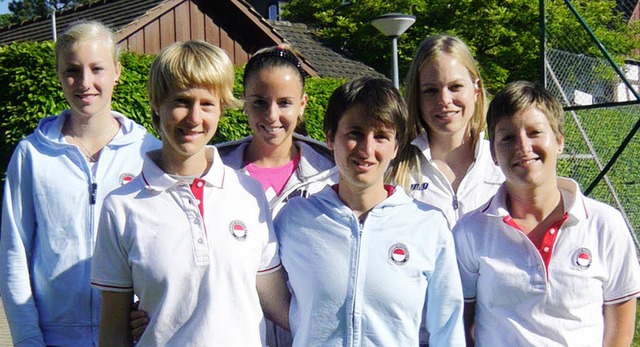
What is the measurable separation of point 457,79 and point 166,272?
5.46ft

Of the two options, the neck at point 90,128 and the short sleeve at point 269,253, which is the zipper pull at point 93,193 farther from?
the short sleeve at point 269,253

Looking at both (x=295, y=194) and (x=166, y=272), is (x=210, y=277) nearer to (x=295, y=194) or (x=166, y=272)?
(x=166, y=272)

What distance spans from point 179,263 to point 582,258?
4.81 feet

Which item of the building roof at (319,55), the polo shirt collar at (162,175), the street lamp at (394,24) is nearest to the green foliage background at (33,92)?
the street lamp at (394,24)

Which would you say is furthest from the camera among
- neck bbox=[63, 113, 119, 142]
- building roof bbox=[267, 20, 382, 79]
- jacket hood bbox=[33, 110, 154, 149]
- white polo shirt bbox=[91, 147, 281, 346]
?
building roof bbox=[267, 20, 382, 79]

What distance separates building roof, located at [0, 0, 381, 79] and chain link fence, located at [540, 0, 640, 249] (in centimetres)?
623

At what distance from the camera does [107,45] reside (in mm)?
3254

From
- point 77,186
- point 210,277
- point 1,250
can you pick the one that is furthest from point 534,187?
point 1,250

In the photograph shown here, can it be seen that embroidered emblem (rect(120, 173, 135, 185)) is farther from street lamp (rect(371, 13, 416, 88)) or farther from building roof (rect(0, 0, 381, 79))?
building roof (rect(0, 0, 381, 79))

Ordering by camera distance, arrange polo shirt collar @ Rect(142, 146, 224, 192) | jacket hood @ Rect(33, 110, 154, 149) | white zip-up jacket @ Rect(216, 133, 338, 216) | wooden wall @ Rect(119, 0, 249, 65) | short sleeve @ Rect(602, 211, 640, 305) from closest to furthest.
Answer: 1. polo shirt collar @ Rect(142, 146, 224, 192)
2. short sleeve @ Rect(602, 211, 640, 305)
3. jacket hood @ Rect(33, 110, 154, 149)
4. white zip-up jacket @ Rect(216, 133, 338, 216)
5. wooden wall @ Rect(119, 0, 249, 65)

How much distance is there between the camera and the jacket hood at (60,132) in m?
3.11

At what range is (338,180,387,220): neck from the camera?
113 inches

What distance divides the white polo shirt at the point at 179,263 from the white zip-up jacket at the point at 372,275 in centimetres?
18

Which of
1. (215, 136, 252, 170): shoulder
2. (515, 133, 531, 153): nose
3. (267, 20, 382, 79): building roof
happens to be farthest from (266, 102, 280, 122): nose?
(267, 20, 382, 79): building roof
